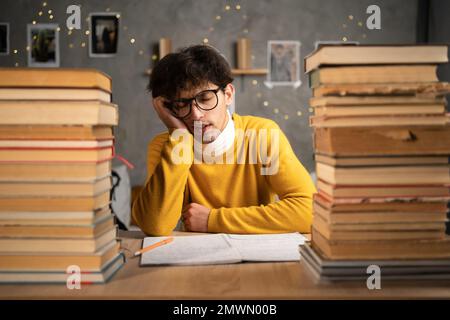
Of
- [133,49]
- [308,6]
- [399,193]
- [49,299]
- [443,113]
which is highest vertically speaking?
[308,6]

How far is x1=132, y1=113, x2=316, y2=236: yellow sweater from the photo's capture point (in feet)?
4.52

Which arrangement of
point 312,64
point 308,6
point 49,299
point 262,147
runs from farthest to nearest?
point 308,6 → point 262,147 → point 312,64 → point 49,299

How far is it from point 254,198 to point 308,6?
244 centimetres

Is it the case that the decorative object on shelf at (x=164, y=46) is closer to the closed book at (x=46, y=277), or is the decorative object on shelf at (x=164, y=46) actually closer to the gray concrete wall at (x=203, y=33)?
the gray concrete wall at (x=203, y=33)

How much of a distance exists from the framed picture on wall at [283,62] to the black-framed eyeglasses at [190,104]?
7.44ft

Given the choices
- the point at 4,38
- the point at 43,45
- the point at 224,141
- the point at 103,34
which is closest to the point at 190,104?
the point at 224,141

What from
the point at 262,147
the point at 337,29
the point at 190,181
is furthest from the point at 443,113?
the point at 337,29

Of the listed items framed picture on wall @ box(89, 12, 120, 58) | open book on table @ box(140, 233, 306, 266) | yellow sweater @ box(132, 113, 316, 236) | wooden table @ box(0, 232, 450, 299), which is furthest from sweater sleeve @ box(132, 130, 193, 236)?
framed picture on wall @ box(89, 12, 120, 58)

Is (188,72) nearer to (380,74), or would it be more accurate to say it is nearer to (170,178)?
(170,178)

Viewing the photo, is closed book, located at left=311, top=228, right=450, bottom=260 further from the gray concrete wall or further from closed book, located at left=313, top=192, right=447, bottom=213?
the gray concrete wall

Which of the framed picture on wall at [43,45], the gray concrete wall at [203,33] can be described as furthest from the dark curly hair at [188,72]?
the framed picture on wall at [43,45]

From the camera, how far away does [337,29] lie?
3834mm

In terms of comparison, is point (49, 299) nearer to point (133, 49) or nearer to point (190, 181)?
point (190, 181)

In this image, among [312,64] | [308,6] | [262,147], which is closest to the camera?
[312,64]
